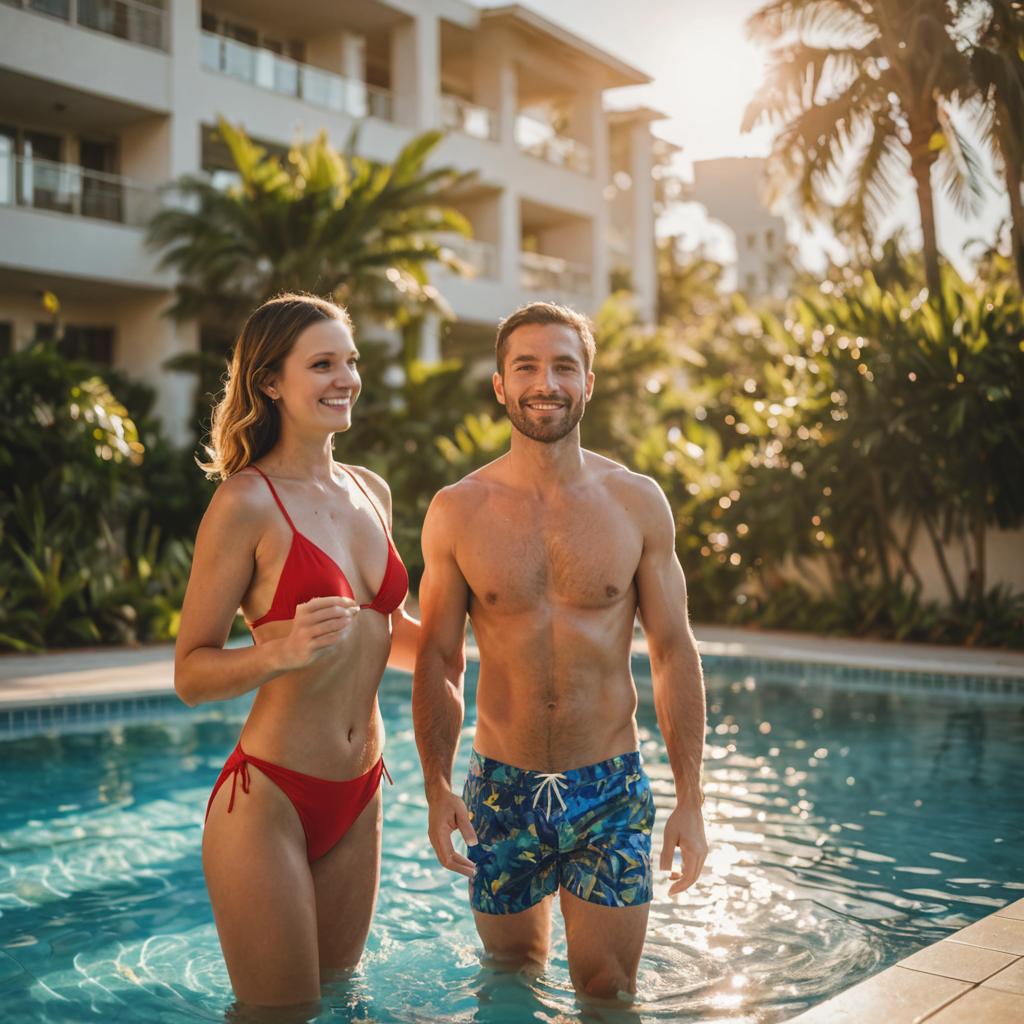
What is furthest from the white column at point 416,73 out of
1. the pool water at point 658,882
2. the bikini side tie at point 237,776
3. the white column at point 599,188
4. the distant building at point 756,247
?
the bikini side tie at point 237,776

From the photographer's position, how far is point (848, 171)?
622 inches

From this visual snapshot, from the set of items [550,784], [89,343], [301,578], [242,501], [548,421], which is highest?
[89,343]

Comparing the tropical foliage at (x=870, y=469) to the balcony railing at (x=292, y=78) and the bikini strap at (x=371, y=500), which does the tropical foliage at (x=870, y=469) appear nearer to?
the bikini strap at (x=371, y=500)

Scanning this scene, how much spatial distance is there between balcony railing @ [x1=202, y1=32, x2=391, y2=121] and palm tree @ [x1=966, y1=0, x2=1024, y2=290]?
1173 cm

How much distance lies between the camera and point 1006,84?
13.4 m

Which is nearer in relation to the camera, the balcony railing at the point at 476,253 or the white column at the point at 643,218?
the balcony railing at the point at 476,253

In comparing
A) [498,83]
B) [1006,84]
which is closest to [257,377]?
[1006,84]

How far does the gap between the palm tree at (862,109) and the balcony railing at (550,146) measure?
11.0 metres

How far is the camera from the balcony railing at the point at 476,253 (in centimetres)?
2445

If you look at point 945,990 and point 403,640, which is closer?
point 945,990

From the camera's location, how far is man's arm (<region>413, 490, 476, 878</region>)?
10.4 feet

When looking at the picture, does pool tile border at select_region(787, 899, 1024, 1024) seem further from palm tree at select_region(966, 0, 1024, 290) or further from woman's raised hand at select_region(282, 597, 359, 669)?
palm tree at select_region(966, 0, 1024, 290)

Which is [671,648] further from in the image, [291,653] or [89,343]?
[89,343]

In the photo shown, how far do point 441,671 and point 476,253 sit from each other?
873 inches
